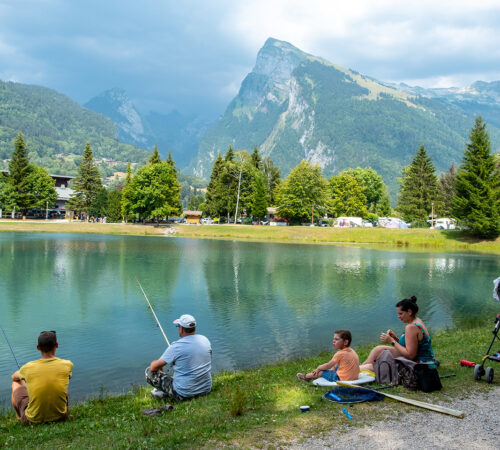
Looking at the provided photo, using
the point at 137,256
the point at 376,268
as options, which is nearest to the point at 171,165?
the point at 137,256

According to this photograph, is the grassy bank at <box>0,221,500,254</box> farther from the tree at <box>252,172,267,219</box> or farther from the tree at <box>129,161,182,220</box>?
the tree at <box>252,172,267,219</box>

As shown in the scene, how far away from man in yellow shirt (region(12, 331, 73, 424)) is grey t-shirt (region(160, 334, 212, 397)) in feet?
5.45

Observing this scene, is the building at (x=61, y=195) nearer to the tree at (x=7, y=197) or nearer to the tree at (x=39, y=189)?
the tree at (x=39, y=189)

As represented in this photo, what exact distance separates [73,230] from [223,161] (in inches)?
1256

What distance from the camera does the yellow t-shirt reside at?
20.8 feet

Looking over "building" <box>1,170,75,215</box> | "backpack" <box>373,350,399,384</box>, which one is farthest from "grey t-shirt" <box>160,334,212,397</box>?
"building" <box>1,170,75,215</box>

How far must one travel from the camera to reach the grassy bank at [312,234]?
60.9 metres

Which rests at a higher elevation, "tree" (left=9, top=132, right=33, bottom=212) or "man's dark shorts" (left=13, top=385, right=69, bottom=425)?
"tree" (left=9, top=132, right=33, bottom=212)

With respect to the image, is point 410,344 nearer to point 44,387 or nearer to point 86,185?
point 44,387

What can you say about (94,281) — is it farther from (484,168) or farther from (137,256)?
(484,168)

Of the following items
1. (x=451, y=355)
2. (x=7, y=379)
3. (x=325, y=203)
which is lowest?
(x=7, y=379)

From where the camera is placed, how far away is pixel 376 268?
115 feet

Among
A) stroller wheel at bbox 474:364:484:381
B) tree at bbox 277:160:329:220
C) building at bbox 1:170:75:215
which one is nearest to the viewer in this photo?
stroller wheel at bbox 474:364:484:381

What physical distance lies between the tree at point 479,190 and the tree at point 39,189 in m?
80.0
